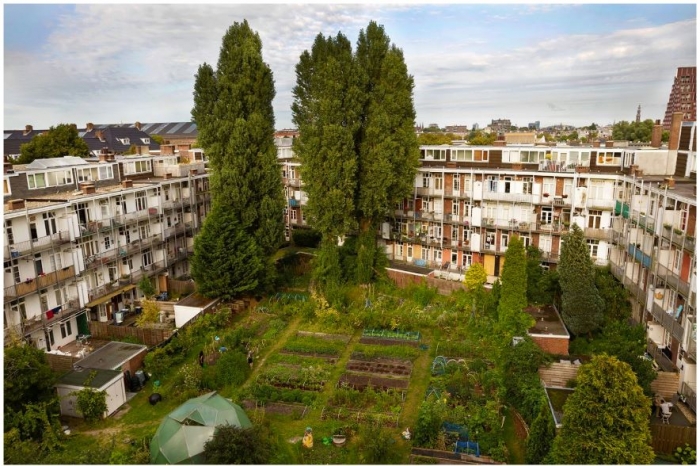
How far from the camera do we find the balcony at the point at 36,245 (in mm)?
23750

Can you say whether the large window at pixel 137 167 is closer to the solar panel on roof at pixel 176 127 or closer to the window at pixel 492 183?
the window at pixel 492 183

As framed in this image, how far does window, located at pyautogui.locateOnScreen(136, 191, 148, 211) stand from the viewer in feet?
110

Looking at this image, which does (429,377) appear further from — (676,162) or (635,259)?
(676,162)

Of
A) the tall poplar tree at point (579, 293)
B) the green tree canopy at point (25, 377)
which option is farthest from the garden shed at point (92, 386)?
the tall poplar tree at point (579, 293)

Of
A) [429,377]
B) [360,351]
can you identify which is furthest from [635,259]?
[360,351]

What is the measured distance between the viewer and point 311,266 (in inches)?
1501

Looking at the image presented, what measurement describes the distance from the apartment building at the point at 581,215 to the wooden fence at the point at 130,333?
18.4m

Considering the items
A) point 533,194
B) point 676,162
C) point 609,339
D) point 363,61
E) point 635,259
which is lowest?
point 609,339

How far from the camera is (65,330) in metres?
27.4

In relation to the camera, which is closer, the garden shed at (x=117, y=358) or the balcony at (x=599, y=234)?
the garden shed at (x=117, y=358)

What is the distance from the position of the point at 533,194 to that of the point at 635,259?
863 centimetres

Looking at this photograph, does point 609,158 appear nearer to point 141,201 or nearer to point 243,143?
point 243,143

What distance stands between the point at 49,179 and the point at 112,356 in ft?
44.1

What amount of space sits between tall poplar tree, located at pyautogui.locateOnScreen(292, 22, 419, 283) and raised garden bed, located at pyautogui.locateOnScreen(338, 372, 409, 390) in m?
10.7
